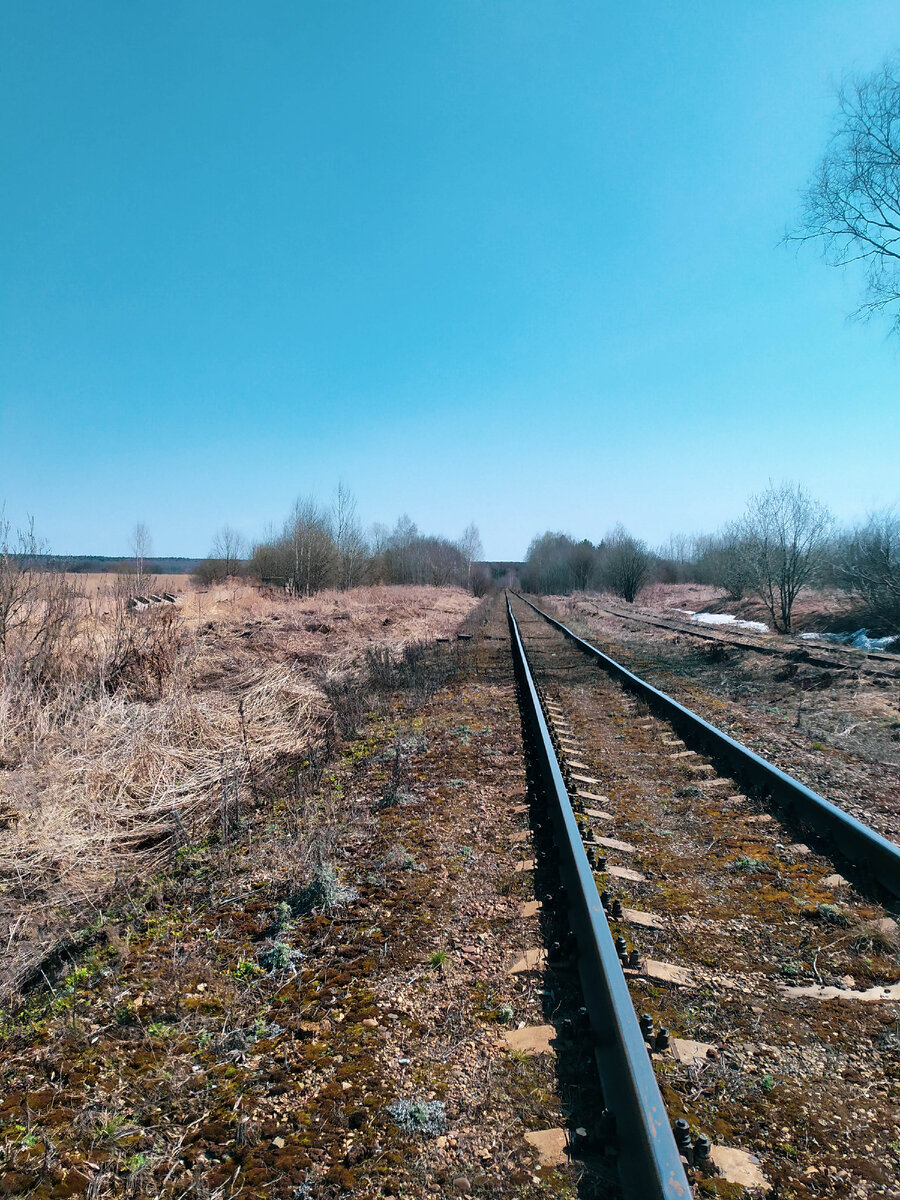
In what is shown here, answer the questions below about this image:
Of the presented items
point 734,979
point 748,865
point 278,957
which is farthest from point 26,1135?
point 748,865

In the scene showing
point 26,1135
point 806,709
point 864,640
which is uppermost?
point 864,640

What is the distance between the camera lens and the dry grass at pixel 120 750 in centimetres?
405

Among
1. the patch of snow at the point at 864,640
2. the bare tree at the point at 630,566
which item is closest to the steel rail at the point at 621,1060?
the patch of snow at the point at 864,640

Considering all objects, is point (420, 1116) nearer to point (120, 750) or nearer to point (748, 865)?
point (748, 865)

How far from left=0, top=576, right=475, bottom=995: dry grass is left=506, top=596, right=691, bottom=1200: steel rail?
269cm

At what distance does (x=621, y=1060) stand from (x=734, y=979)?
1.03 metres

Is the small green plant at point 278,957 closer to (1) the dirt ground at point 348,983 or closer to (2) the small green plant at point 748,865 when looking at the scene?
(1) the dirt ground at point 348,983

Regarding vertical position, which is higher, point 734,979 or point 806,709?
point 806,709

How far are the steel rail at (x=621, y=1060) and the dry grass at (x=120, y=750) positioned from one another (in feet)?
8.81

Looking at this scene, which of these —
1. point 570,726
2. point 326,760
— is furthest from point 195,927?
point 570,726

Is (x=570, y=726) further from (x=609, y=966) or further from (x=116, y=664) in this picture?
(x=116, y=664)

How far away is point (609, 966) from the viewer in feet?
8.26

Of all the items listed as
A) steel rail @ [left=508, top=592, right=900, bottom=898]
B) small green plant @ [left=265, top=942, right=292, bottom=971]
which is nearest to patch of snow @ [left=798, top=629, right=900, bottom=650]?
steel rail @ [left=508, top=592, right=900, bottom=898]

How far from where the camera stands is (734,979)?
2830 mm
